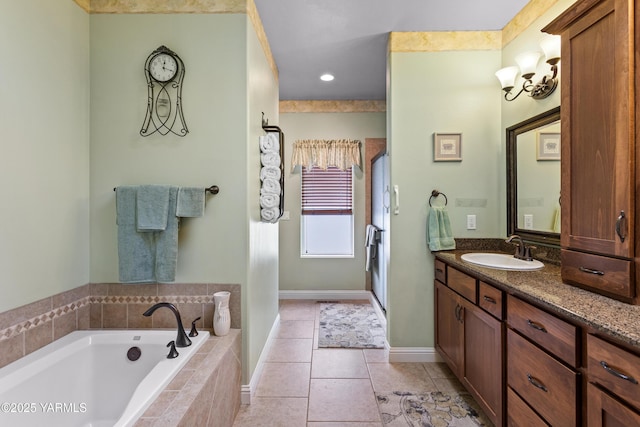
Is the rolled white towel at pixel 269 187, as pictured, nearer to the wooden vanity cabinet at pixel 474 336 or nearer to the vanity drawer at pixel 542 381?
the wooden vanity cabinet at pixel 474 336

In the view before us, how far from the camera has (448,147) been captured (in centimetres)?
260

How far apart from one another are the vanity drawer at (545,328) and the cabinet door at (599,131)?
1.20 feet

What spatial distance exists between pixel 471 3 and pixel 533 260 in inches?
73.5

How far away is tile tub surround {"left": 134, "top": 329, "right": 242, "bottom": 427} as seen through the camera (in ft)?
4.09

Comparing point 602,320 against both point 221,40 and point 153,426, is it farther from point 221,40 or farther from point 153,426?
point 221,40

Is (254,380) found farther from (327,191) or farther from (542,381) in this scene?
(327,191)

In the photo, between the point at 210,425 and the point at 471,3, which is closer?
the point at 210,425

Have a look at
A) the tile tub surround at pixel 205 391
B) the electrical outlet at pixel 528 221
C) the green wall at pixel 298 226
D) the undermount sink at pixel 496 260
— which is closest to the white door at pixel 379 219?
the green wall at pixel 298 226

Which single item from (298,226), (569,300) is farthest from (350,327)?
(569,300)

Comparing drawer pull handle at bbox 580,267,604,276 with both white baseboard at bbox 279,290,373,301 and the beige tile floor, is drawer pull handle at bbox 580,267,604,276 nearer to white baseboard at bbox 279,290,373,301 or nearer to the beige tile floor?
the beige tile floor

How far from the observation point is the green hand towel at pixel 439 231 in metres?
2.55

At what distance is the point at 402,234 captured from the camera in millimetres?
2639

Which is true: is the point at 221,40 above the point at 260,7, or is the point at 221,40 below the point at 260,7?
below

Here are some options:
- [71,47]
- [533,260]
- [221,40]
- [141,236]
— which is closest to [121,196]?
[141,236]
